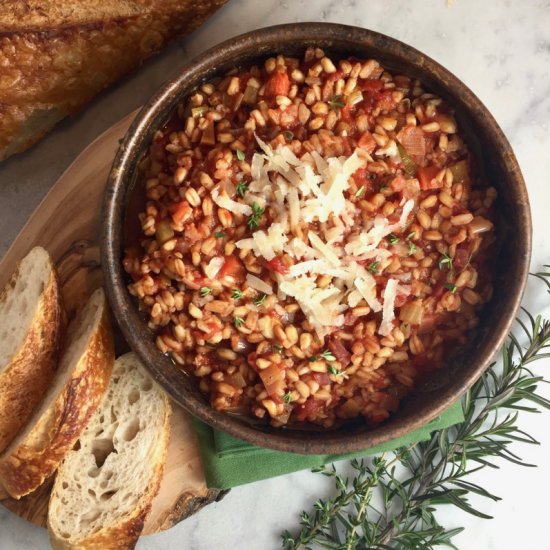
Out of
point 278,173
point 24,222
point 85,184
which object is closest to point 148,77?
point 85,184

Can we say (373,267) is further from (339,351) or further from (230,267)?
(230,267)

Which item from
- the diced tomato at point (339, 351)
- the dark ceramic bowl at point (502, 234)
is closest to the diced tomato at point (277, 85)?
the dark ceramic bowl at point (502, 234)

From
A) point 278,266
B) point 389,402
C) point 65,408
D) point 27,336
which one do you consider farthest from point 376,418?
point 27,336

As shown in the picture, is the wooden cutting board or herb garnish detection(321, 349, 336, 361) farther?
the wooden cutting board

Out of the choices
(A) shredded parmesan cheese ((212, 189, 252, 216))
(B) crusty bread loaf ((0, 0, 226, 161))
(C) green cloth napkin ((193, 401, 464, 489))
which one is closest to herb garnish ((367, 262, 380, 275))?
(A) shredded parmesan cheese ((212, 189, 252, 216))

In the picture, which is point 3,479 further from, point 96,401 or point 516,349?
point 516,349

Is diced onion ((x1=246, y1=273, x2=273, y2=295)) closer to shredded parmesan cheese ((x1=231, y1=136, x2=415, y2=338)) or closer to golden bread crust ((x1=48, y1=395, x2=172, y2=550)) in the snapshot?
shredded parmesan cheese ((x1=231, y1=136, x2=415, y2=338))
